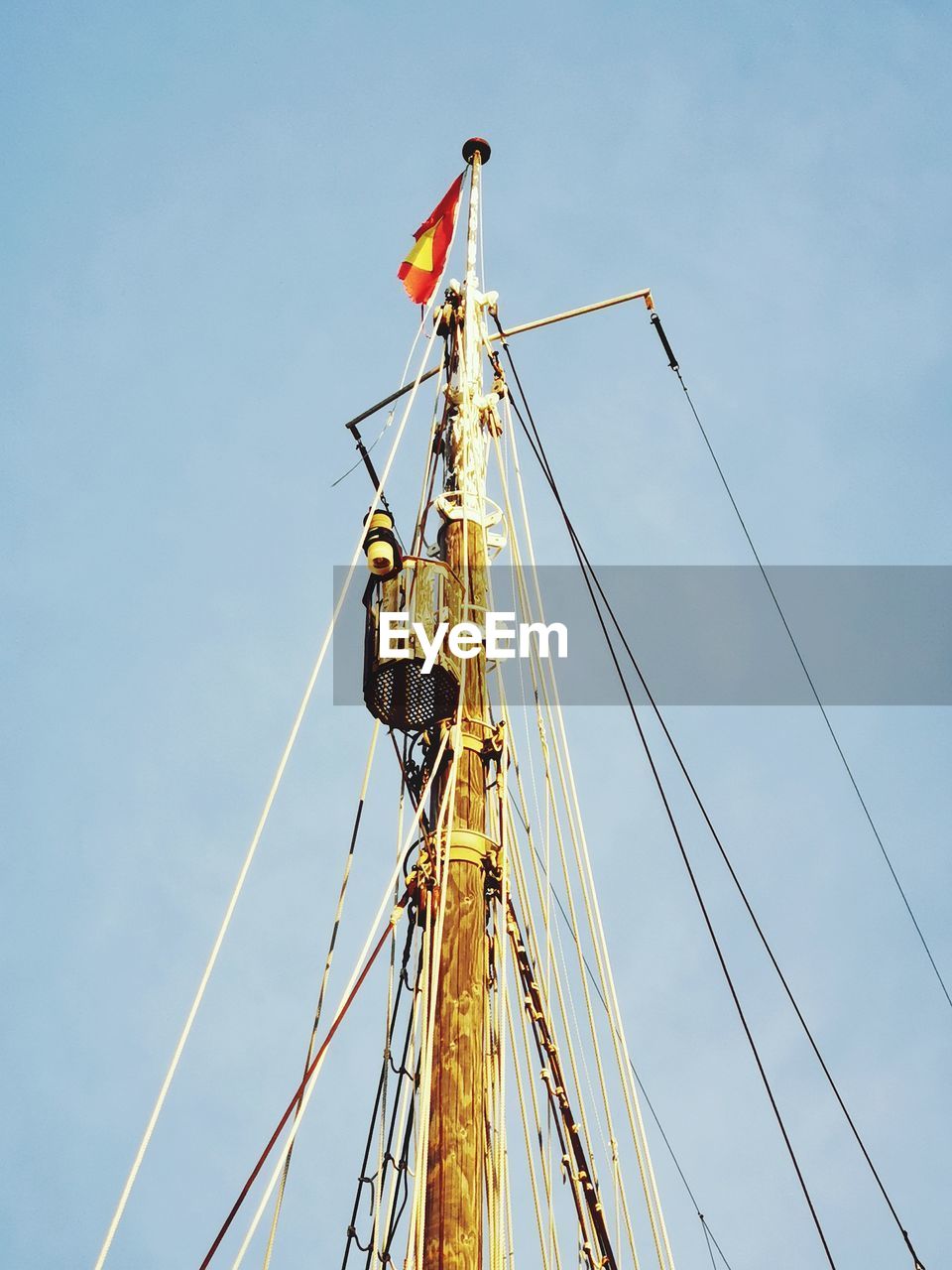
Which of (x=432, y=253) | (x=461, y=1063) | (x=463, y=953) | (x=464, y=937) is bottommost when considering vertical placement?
(x=461, y=1063)

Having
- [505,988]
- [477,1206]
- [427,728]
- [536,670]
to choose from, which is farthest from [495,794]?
[477,1206]

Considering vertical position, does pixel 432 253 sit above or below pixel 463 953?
above

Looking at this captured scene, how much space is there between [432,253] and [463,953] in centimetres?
795

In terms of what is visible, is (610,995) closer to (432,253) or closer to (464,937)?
(464,937)

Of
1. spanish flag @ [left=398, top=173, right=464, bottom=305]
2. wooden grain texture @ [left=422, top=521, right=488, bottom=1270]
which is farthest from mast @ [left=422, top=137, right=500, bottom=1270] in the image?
spanish flag @ [left=398, top=173, right=464, bottom=305]

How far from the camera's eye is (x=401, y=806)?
9.46m

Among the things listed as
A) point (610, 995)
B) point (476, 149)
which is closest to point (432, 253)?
point (476, 149)

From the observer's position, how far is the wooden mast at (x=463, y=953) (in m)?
6.46

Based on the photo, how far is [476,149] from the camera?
513 inches

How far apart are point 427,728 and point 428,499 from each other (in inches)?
113

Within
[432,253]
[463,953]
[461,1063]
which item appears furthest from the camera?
[432,253]

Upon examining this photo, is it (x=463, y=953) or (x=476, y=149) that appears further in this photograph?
(x=476, y=149)

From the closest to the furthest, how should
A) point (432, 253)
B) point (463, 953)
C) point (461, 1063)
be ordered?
point (461, 1063) < point (463, 953) < point (432, 253)

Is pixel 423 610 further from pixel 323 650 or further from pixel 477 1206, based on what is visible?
pixel 477 1206
